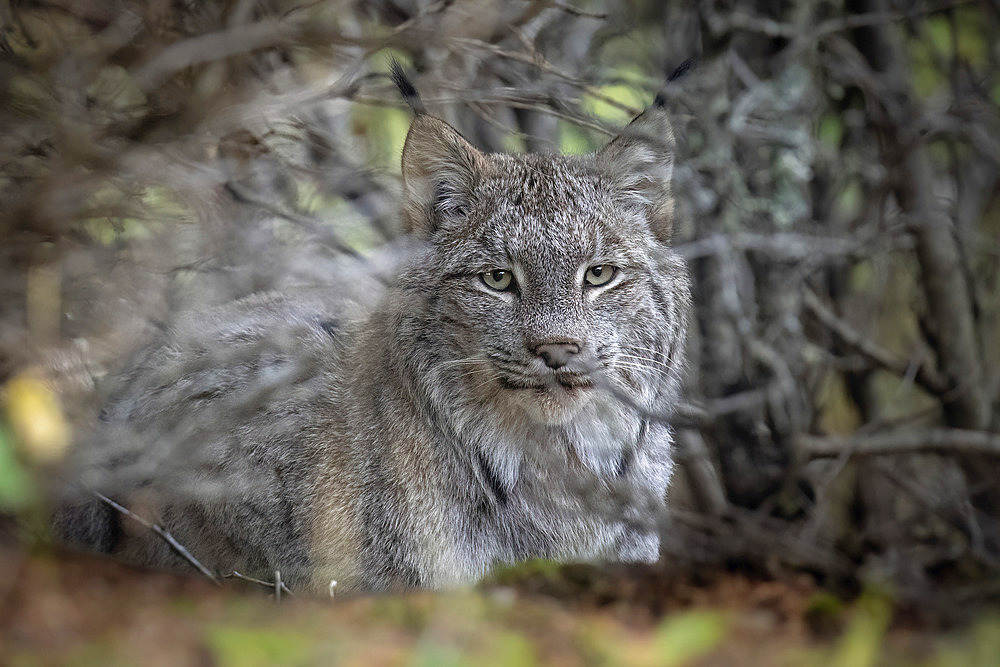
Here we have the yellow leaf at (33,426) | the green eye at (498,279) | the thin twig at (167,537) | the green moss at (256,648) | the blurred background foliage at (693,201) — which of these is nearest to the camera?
the green moss at (256,648)

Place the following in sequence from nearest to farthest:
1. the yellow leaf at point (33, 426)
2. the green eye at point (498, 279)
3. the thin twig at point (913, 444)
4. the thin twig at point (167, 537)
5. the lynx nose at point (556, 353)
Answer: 1. the yellow leaf at point (33, 426)
2. the thin twig at point (167, 537)
3. the lynx nose at point (556, 353)
4. the green eye at point (498, 279)
5. the thin twig at point (913, 444)

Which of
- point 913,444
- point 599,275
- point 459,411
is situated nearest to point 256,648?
point 459,411

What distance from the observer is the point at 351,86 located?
3824mm

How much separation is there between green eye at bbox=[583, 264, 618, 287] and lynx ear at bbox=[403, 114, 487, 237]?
617mm

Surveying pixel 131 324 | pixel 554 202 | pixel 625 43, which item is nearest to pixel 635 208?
pixel 554 202

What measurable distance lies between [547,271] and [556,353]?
0.42 m

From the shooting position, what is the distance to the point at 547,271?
3.71 metres

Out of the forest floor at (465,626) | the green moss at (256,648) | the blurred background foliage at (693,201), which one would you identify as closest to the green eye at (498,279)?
the blurred background foliage at (693,201)

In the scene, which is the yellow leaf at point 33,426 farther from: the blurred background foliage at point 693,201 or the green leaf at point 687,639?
the green leaf at point 687,639

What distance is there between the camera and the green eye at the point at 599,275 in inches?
150

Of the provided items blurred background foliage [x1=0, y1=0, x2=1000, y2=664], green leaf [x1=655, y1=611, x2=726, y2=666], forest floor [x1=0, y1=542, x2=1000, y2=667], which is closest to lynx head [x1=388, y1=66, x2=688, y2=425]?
blurred background foliage [x1=0, y1=0, x2=1000, y2=664]

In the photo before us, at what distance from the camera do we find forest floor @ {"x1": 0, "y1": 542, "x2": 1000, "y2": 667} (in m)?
1.83

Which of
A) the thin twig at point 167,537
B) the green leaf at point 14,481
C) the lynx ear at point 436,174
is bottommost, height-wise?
the thin twig at point 167,537

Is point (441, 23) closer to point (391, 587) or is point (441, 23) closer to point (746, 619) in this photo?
point (391, 587)
